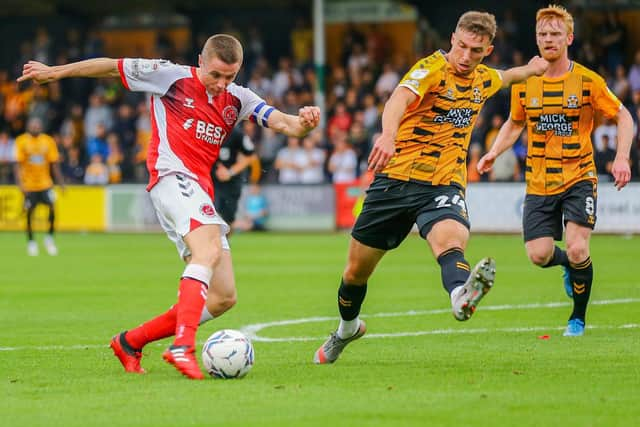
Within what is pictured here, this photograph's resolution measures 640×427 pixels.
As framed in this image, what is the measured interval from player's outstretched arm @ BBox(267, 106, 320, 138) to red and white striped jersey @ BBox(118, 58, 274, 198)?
0.29m

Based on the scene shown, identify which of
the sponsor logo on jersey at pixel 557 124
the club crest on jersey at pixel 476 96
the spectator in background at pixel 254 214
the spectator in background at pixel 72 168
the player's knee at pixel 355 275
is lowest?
the spectator in background at pixel 254 214

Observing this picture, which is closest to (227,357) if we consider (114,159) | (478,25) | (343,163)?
(478,25)

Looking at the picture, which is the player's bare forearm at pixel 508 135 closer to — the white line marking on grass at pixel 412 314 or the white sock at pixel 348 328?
the white line marking on grass at pixel 412 314

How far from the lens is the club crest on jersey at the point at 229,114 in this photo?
779 centimetres

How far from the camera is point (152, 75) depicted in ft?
25.3

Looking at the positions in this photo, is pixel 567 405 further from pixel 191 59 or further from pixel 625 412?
pixel 191 59

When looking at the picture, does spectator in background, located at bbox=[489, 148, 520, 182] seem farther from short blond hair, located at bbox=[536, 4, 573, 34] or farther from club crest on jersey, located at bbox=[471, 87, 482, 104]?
club crest on jersey, located at bbox=[471, 87, 482, 104]

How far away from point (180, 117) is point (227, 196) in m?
10.7

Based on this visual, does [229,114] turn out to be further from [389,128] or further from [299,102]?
[299,102]

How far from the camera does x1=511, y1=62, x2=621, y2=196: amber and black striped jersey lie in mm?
9742

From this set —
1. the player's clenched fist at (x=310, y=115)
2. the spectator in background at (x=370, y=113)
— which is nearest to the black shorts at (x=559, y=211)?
the player's clenched fist at (x=310, y=115)

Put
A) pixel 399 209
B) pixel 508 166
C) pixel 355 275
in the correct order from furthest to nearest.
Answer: pixel 508 166 < pixel 355 275 < pixel 399 209

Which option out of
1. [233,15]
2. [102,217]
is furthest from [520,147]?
[233,15]

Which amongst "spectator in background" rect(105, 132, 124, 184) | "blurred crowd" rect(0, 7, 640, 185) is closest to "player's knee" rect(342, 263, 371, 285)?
"blurred crowd" rect(0, 7, 640, 185)
